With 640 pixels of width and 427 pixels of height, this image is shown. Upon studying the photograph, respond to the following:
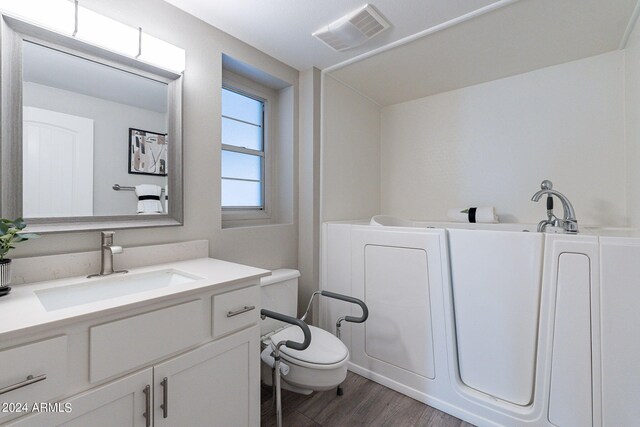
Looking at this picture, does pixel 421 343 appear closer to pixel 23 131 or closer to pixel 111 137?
pixel 111 137

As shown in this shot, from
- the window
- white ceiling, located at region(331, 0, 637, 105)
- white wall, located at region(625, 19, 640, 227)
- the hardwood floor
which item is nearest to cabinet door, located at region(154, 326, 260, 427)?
the hardwood floor

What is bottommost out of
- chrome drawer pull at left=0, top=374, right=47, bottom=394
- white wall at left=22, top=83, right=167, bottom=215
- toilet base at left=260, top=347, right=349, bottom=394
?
toilet base at left=260, top=347, right=349, bottom=394

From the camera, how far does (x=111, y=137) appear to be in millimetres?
1312

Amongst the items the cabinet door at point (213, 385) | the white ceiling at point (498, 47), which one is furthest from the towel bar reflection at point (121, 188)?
the white ceiling at point (498, 47)

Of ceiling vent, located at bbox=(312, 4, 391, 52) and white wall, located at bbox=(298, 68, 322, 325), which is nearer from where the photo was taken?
ceiling vent, located at bbox=(312, 4, 391, 52)

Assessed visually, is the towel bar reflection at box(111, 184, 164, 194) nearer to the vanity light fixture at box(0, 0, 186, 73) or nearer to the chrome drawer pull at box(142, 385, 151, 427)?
the vanity light fixture at box(0, 0, 186, 73)

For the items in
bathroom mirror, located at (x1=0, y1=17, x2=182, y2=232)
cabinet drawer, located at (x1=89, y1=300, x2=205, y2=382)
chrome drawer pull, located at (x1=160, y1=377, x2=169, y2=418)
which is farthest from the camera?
bathroom mirror, located at (x1=0, y1=17, x2=182, y2=232)

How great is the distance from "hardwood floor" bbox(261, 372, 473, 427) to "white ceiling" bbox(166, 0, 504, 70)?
7.24ft

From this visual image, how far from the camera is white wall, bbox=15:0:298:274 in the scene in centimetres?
139

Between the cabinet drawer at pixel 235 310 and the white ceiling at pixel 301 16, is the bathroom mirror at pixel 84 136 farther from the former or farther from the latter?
the cabinet drawer at pixel 235 310

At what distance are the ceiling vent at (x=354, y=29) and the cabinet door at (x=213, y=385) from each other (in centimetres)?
167

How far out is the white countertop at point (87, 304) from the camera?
733 mm

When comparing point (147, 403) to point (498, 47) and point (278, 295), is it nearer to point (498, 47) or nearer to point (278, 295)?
point (278, 295)

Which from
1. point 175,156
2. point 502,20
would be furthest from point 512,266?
point 175,156
